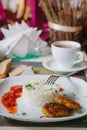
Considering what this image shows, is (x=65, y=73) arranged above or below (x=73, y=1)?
below

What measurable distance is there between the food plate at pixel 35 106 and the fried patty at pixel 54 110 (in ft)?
0.04

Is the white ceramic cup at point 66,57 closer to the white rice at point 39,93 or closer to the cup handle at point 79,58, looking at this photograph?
the cup handle at point 79,58

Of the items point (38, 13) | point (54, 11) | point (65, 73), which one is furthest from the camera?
point (38, 13)

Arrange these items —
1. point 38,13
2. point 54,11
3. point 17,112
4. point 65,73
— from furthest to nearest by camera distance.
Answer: point 38,13 < point 54,11 < point 65,73 < point 17,112

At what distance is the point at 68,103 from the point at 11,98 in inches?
5.2

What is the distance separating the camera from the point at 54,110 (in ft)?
1.86

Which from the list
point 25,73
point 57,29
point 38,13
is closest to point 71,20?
point 57,29

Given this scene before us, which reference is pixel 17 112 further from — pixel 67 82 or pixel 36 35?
pixel 36 35

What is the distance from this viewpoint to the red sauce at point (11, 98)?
0.61 metres

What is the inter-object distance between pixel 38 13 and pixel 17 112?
0.73 m

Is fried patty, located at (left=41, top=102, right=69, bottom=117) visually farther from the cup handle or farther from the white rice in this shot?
the cup handle

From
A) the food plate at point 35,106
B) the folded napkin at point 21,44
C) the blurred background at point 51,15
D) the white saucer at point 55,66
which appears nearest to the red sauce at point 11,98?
the food plate at point 35,106

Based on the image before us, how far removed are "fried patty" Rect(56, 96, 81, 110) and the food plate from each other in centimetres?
1

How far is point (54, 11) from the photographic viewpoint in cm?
107
